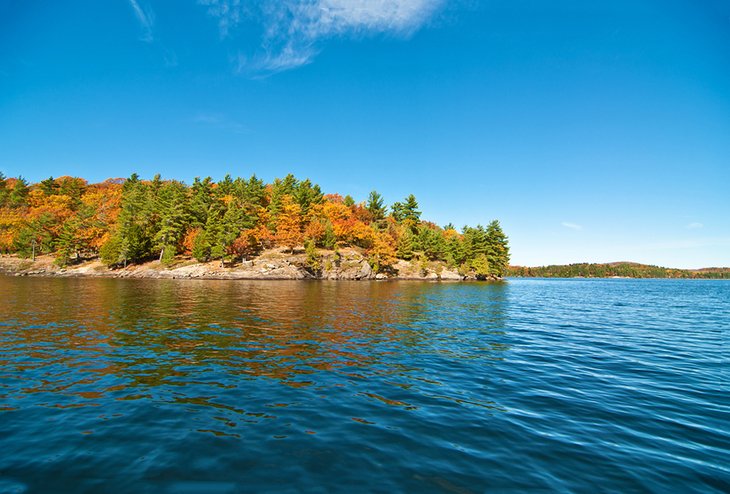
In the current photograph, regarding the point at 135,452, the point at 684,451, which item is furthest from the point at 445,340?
the point at 135,452

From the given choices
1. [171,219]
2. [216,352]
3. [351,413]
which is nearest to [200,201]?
[171,219]

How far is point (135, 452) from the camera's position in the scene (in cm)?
704

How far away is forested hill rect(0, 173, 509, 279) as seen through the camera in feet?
303

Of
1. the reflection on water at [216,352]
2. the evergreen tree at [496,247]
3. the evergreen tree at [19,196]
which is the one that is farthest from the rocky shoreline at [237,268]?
the reflection on water at [216,352]

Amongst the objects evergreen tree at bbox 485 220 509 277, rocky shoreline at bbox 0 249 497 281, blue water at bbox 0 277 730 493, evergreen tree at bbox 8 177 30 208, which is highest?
evergreen tree at bbox 8 177 30 208

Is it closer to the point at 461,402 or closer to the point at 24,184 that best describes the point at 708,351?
the point at 461,402

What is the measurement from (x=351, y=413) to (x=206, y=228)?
3749 inches

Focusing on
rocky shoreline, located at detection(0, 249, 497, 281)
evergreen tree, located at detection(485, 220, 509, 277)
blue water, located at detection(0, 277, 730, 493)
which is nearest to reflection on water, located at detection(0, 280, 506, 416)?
blue water, located at detection(0, 277, 730, 493)

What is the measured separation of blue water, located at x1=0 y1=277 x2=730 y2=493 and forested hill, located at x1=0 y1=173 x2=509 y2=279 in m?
77.9

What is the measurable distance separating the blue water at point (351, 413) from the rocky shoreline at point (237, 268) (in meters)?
69.3

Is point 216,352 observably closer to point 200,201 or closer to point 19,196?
point 200,201

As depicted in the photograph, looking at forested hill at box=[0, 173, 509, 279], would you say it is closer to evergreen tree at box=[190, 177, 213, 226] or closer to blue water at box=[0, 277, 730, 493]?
evergreen tree at box=[190, 177, 213, 226]

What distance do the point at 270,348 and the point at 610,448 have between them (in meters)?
13.4

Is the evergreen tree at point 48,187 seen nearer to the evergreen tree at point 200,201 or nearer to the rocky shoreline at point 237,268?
the rocky shoreline at point 237,268
